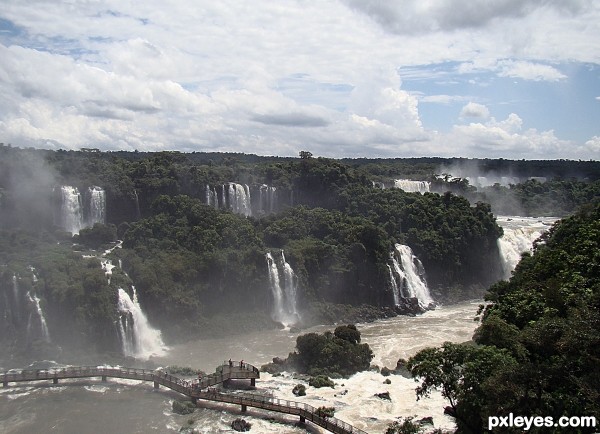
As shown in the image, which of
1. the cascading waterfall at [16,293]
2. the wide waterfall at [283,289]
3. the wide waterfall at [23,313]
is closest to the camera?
the wide waterfall at [23,313]

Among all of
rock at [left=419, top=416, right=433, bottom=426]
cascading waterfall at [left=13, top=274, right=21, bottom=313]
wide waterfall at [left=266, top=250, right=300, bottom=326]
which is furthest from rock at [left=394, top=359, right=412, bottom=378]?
cascading waterfall at [left=13, top=274, right=21, bottom=313]

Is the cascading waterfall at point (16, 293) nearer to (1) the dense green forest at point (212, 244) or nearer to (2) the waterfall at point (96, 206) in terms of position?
(1) the dense green forest at point (212, 244)

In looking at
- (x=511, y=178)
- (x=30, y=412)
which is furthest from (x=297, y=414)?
(x=511, y=178)

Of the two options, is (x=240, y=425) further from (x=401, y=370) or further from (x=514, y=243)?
(x=514, y=243)

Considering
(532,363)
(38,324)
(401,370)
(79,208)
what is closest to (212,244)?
(79,208)

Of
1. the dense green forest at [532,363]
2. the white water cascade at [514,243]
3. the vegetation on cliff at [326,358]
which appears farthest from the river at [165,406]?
the white water cascade at [514,243]
